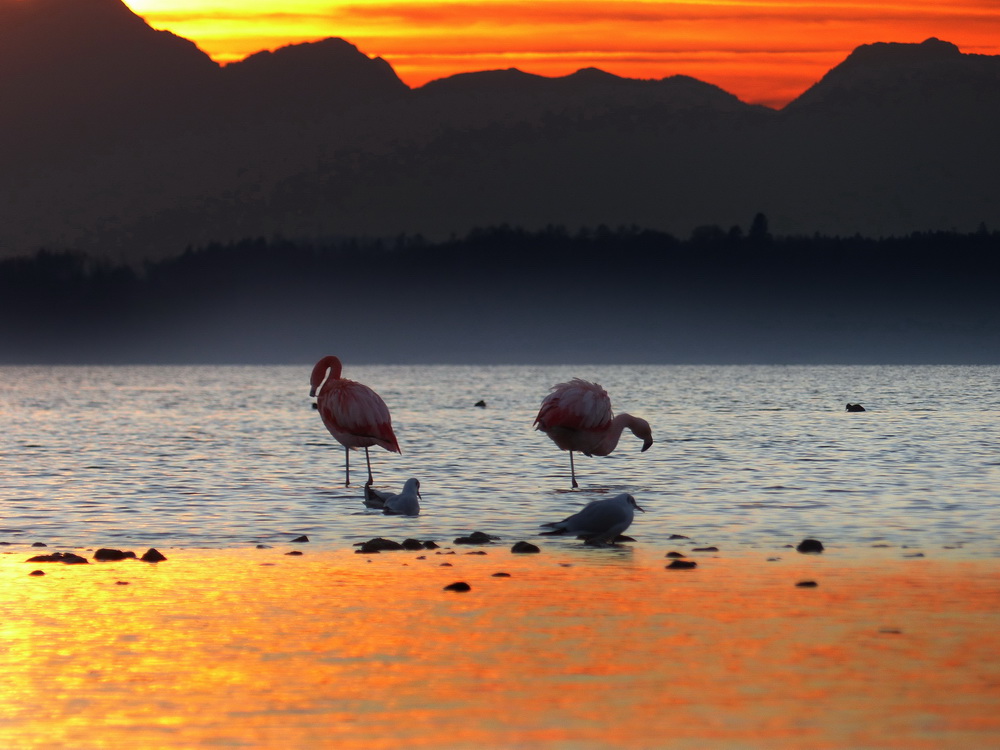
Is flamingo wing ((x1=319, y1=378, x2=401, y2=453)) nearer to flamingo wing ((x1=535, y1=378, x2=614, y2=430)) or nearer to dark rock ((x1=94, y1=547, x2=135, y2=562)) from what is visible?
flamingo wing ((x1=535, y1=378, x2=614, y2=430))

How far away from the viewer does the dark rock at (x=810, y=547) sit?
53.0 ft

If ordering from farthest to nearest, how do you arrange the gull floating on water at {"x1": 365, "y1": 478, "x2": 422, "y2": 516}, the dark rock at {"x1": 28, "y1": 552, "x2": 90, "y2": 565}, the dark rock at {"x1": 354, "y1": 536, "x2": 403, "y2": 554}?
1. the gull floating on water at {"x1": 365, "y1": 478, "x2": 422, "y2": 516}
2. the dark rock at {"x1": 354, "y1": 536, "x2": 403, "y2": 554}
3. the dark rock at {"x1": 28, "y1": 552, "x2": 90, "y2": 565}

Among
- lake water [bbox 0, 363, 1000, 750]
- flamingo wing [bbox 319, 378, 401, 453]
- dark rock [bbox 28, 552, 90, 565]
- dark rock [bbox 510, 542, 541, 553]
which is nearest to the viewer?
lake water [bbox 0, 363, 1000, 750]

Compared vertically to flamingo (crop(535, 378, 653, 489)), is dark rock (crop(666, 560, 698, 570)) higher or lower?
lower

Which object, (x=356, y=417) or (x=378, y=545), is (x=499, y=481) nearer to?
(x=356, y=417)

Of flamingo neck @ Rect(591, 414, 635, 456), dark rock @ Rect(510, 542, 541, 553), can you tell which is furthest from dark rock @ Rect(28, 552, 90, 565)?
flamingo neck @ Rect(591, 414, 635, 456)

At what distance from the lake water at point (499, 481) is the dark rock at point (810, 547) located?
0.56 m

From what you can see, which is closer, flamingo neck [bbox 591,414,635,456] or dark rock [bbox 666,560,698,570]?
dark rock [bbox 666,560,698,570]

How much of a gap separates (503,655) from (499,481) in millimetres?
15774

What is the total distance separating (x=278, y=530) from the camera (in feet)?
61.4

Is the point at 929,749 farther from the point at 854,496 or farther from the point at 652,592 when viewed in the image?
the point at 854,496

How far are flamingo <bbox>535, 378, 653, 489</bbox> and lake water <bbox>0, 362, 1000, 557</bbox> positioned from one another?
861 mm

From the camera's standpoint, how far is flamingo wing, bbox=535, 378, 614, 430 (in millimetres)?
24594

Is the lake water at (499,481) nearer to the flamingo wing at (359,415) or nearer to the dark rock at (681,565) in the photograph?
the flamingo wing at (359,415)
